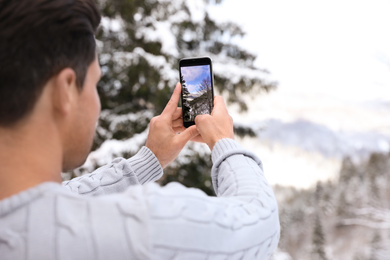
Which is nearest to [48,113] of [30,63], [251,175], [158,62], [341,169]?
[30,63]

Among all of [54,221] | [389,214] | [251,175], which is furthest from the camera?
[389,214]

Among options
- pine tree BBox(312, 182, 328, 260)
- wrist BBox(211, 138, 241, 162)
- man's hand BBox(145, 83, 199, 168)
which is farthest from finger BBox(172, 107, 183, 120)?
pine tree BBox(312, 182, 328, 260)

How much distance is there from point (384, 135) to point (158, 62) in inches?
106

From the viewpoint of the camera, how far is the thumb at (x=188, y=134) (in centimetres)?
70

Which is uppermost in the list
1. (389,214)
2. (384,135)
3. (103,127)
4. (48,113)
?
(48,113)

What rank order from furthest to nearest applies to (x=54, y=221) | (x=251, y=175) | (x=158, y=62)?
(x=158, y=62) < (x=251, y=175) < (x=54, y=221)

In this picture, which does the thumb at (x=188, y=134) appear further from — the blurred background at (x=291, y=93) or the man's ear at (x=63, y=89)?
the blurred background at (x=291, y=93)

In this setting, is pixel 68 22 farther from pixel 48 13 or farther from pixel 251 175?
pixel 251 175

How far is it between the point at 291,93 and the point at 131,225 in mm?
4159

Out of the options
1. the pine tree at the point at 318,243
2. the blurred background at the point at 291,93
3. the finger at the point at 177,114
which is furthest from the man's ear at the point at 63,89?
the pine tree at the point at 318,243

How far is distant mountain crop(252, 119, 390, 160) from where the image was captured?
4.31 meters

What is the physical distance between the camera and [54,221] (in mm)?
397

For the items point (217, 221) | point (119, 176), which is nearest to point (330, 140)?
point (119, 176)

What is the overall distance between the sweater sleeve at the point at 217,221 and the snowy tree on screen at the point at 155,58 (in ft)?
8.80
